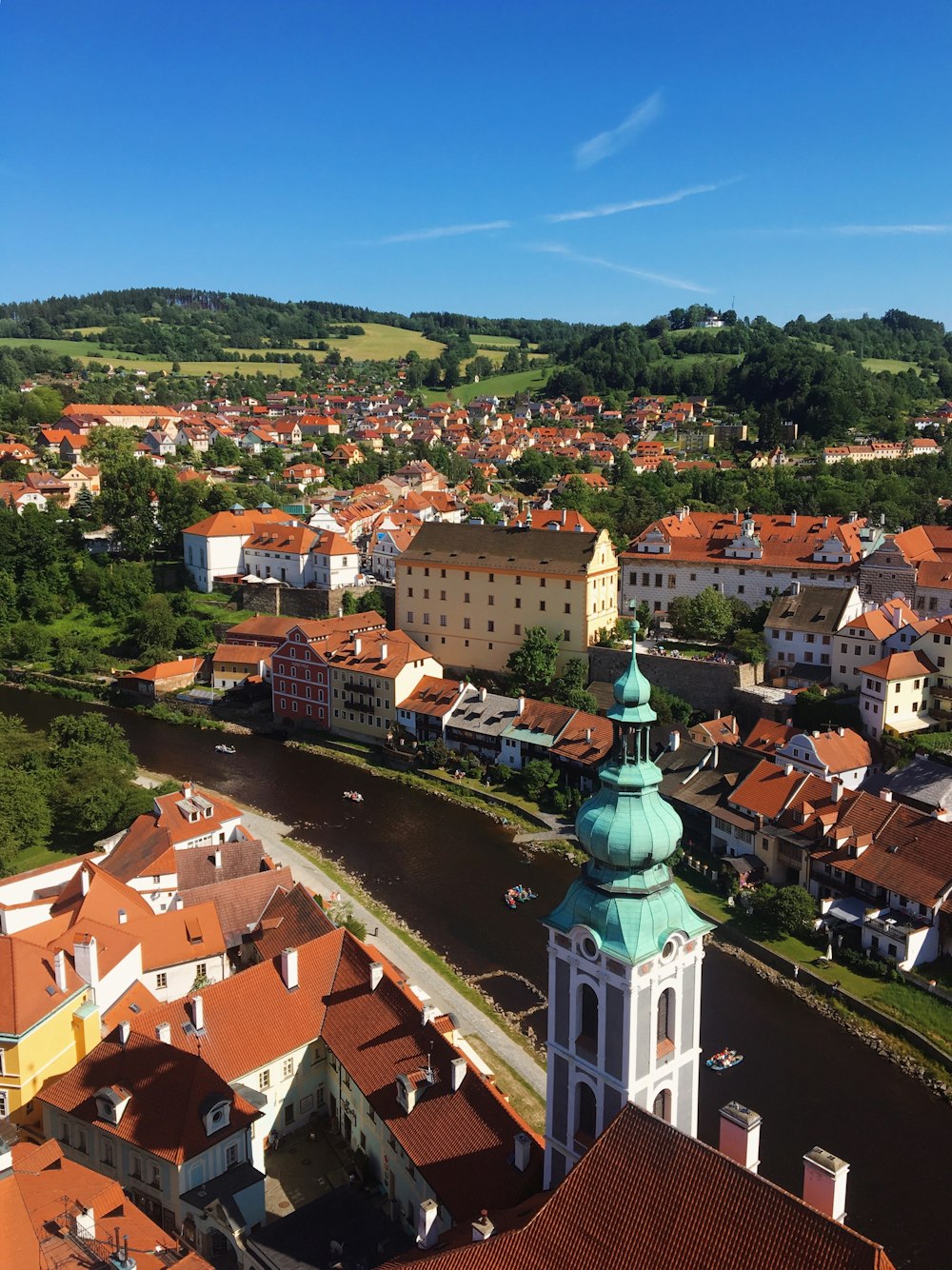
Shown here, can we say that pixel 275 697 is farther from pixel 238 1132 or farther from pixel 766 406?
pixel 766 406

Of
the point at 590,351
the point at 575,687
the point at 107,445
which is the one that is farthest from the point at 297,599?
the point at 590,351

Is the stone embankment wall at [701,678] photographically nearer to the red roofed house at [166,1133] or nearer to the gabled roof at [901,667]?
the gabled roof at [901,667]

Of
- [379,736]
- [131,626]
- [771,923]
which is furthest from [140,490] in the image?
[771,923]

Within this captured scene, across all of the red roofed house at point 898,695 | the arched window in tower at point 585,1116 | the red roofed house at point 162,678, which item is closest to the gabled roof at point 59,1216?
the arched window in tower at point 585,1116

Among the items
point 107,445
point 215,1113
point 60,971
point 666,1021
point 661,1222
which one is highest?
point 107,445

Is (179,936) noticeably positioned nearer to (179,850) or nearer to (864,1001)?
(179,850)

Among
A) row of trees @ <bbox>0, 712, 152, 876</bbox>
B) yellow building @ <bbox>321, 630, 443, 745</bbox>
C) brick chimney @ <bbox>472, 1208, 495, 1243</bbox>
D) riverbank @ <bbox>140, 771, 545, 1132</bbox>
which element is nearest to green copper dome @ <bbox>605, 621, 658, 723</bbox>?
brick chimney @ <bbox>472, 1208, 495, 1243</bbox>

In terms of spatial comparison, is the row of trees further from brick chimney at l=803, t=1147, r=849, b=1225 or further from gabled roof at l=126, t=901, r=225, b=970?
brick chimney at l=803, t=1147, r=849, b=1225
